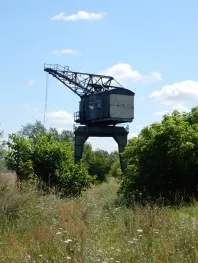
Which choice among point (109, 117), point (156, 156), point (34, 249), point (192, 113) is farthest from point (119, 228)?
point (109, 117)

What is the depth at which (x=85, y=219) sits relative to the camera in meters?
9.98

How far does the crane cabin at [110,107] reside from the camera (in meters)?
38.8

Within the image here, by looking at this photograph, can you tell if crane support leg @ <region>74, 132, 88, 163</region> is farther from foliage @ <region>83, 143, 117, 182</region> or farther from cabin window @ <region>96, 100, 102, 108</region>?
foliage @ <region>83, 143, 117, 182</region>

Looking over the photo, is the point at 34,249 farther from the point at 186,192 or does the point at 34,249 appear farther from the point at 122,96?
the point at 122,96

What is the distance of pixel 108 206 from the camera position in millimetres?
13562

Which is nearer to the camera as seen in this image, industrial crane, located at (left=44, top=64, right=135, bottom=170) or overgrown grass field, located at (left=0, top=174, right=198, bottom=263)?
overgrown grass field, located at (left=0, top=174, right=198, bottom=263)

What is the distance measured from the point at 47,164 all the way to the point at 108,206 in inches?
249

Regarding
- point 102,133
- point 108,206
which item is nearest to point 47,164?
point 108,206

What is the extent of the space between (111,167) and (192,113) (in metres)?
29.9

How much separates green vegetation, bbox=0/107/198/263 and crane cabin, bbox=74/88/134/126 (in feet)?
58.2

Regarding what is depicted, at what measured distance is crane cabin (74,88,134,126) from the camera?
38.8 m

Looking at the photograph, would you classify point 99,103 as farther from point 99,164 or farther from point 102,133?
point 99,164

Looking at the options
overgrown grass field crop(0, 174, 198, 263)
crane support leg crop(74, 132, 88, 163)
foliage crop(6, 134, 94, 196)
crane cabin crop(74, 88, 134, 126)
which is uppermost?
crane cabin crop(74, 88, 134, 126)

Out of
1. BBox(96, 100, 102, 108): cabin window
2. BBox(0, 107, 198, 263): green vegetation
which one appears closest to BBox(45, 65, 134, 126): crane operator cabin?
BBox(96, 100, 102, 108): cabin window
